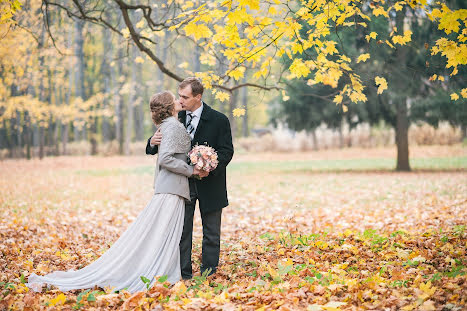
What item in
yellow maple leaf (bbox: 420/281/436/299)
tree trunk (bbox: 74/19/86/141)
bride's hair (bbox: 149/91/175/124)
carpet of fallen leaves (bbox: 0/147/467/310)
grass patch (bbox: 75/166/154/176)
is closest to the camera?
yellow maple leaf (bbox: 420/281/436/299)

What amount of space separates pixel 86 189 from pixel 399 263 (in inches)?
451

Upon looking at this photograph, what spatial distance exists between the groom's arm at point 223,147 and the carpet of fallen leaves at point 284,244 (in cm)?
115

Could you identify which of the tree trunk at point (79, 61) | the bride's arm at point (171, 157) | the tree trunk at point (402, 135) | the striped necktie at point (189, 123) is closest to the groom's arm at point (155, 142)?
the bride's arm at point (171, 157)

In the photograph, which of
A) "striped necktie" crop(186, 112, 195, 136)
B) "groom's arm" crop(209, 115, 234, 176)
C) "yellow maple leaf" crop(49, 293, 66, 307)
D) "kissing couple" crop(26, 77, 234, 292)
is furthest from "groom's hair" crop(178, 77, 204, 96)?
"yellow maple leaf" crop(49, 293, 66, 307)

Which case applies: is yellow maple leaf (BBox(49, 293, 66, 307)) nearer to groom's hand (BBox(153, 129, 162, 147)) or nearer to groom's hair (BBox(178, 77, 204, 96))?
groom's hand (BBox(153, 129, 162, 147))

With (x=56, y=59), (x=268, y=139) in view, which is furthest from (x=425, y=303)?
(x=268, y=139)

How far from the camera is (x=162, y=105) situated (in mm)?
4477

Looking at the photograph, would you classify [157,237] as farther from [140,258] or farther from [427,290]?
[427,290]

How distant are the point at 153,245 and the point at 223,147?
125cm

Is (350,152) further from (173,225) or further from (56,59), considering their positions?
(173,225)

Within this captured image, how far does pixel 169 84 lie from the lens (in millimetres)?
36062

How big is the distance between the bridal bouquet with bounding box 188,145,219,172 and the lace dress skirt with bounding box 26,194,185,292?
1.50ft

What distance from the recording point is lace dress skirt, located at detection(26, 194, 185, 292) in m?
4.27

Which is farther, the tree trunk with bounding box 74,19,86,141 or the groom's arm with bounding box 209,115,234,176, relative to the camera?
the tree trunk with bounding box 74,19,86,141
